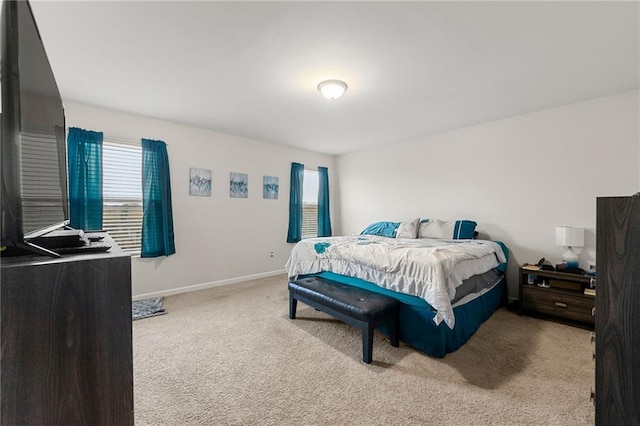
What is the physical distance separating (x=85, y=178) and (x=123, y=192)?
0.41 meters

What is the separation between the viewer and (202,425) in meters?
1.41

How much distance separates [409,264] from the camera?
7.32 feet

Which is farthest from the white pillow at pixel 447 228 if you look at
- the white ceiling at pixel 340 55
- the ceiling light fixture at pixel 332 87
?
the ceiling light fixture at pixel 332 87

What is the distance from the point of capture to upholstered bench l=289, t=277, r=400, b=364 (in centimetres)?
198

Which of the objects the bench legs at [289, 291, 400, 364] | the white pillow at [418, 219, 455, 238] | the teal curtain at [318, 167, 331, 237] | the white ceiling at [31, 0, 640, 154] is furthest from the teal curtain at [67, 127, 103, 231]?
the white pillow at [418, 219, 455, 238]

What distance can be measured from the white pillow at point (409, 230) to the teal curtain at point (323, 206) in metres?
1.79

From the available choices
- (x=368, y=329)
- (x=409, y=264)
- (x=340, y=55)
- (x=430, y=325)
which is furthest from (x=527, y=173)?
(x=368, y=329)

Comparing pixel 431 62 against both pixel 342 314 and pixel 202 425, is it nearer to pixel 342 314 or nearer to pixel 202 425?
pixel 342 314

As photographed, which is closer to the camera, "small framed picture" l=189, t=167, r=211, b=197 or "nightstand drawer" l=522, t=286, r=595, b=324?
"nightstand drawer" l=522, t=286, r=595, b=324

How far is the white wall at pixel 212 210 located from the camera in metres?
3.38

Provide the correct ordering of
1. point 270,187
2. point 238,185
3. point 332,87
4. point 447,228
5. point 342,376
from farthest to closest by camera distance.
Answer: point 270,187
point 238,185
point 447,228
point 332,87
point 342,376

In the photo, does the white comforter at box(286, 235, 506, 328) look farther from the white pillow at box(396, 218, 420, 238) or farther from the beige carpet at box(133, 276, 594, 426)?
the white pillow at box(396, 218, 420, 238)

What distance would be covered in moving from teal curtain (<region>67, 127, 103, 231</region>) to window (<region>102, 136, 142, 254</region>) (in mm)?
118

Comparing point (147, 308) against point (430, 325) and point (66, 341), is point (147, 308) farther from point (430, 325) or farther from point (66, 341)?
point (430, 325)
